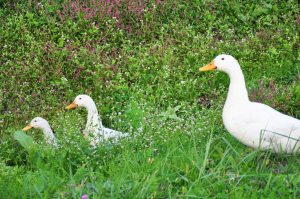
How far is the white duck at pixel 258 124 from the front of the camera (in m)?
3.46

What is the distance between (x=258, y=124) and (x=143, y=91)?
7.80ft

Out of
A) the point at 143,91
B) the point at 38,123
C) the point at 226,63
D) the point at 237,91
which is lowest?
the point at 38,123

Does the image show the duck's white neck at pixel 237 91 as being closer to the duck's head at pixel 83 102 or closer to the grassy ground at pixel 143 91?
the grassy ground at pixel 143 91

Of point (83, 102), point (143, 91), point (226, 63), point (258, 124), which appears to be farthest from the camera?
point (143, 91)

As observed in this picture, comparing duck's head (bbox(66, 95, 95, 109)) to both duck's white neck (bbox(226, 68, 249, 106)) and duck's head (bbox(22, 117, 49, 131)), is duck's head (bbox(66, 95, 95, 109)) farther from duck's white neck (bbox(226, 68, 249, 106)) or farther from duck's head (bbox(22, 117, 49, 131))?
duck's white neck (bbox(226, 68, 249, 106))

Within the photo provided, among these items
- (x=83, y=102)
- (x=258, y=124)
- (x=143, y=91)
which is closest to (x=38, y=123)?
(x=83, y=102)

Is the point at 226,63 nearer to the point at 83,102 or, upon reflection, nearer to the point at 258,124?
the point at 258,124

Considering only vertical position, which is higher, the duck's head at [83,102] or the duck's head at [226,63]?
the duck's head at [226,63]

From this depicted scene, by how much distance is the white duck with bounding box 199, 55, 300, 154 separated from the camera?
346cm

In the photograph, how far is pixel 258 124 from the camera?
11.5 ft

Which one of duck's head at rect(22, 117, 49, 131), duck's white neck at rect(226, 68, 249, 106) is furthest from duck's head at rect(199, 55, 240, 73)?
duck's head at rect(22, 117, 49, 131)

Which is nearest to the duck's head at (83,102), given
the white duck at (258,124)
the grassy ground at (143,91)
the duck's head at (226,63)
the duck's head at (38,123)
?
the grassy ground at (143,91)

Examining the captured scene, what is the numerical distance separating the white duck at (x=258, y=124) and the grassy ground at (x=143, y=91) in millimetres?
139

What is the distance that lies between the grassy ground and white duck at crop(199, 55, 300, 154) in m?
0.14
